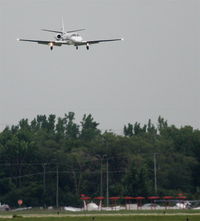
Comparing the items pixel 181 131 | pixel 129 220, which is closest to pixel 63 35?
pixel 129 220

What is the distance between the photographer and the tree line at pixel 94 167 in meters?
158

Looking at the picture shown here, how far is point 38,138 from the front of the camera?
187625 millimetres

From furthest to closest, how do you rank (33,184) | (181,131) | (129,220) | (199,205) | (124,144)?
(181,131) < (124,144) < (33,184) < (199,205) < (129,220)

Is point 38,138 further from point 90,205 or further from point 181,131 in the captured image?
point 90,205

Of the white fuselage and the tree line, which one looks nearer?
the white fuselage

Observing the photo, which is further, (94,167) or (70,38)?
(94,167)

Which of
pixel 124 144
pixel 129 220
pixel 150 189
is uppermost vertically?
pixel 124 144

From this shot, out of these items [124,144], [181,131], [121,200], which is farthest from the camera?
[181,131]

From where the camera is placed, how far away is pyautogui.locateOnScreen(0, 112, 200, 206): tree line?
158000 millimetres

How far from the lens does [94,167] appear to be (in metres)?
172

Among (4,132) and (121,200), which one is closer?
(121,200)

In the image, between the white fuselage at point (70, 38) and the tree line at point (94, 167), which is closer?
the white fuselage at point (70, 38)

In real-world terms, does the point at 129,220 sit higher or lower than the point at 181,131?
lower

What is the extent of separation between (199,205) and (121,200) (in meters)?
17.3
